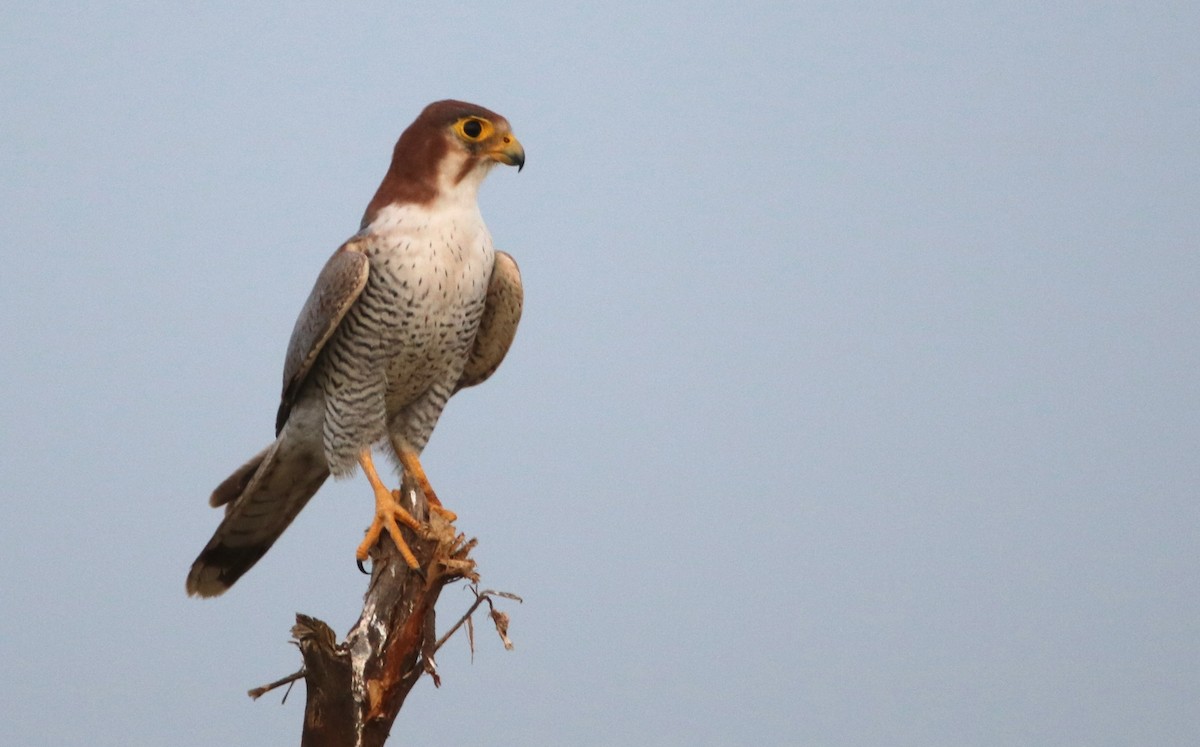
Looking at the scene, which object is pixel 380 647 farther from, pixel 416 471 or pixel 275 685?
pixel 416 471

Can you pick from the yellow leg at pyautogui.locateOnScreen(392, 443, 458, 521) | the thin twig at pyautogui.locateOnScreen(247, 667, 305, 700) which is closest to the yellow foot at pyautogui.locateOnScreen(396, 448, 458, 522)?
the yellow leg at pyautogui.locateOnScreen(392, 443, 458, 521)

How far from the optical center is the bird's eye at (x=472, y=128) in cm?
460

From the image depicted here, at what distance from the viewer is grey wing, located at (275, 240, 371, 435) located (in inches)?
175

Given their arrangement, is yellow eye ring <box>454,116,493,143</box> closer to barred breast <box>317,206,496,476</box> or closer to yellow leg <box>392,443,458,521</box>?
barred breast <box>317,206,496,476</box>

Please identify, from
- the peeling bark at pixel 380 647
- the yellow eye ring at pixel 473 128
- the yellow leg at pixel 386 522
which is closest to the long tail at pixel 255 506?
the yellow leg at pixel 386 522

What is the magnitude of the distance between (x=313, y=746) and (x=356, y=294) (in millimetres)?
1443

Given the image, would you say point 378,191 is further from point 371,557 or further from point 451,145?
point 371,557

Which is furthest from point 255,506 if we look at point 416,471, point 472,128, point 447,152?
point 472,128

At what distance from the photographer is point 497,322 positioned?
5082 millimetres

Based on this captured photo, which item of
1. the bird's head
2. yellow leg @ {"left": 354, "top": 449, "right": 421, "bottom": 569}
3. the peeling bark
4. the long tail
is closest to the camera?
the peeling bark

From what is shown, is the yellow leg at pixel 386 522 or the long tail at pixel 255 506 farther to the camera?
the long tail at pixel 255 506

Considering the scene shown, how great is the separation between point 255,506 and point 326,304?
0.98 m

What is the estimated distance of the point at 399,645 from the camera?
13.6 ft

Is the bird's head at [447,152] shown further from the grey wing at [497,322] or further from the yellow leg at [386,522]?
the yellow leg at [386,522]
